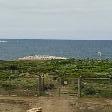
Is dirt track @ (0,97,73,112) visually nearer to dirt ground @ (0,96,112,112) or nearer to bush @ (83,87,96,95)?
dirt ground @ (0,96,112,112)

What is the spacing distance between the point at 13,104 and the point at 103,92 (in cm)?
Answer: 594

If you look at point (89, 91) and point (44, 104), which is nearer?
point (44, 104)

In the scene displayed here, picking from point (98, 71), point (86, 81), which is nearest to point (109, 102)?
point (86, 81)

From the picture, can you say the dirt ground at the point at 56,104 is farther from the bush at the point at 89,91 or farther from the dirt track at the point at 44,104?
the bush at the point at 89,91

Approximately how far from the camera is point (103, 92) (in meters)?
29.8

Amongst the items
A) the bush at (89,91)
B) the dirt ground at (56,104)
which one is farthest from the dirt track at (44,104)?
the bush at (89,91)

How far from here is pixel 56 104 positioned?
27.6 metres

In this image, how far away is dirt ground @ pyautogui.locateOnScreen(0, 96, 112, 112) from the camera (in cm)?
2678

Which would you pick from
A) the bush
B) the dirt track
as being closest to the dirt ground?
the dirt track

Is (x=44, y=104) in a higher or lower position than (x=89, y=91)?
lower

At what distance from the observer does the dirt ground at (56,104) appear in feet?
87.9

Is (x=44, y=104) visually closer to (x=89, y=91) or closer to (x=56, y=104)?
(x=56, y=104)

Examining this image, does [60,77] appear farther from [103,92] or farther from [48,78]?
[103,92]

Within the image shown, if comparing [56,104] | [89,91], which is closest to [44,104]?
[56,104]
